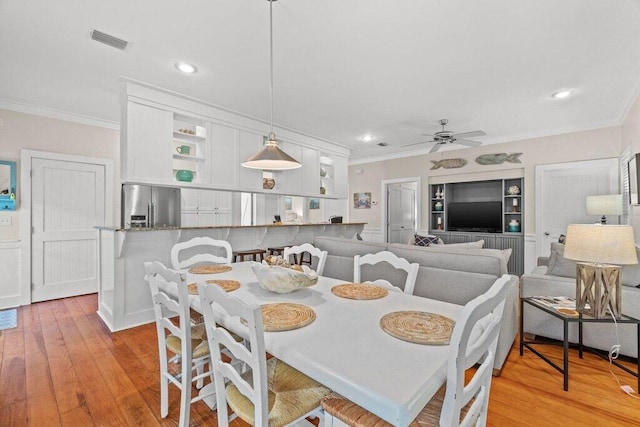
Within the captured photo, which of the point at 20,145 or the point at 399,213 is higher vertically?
the point at 20,145

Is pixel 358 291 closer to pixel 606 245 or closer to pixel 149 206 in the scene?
pixel 606 245

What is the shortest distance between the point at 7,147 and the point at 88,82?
1578mm

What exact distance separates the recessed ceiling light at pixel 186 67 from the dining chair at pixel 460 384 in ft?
10.3

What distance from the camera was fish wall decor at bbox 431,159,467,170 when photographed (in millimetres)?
6031

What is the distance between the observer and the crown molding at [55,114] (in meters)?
3.77

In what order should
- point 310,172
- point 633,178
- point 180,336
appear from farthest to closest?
point 310,172
point 633,178
point 180,336

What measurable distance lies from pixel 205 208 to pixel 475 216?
5.20 m

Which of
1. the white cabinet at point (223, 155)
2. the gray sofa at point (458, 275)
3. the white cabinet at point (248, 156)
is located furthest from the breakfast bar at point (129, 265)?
the gray sofa at point (458, 275)

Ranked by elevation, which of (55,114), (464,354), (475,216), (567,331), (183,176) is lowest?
(567,331)

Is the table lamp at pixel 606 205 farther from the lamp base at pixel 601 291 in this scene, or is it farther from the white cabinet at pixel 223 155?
the white cabinet at pixel 223 155

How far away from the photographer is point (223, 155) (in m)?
4.24

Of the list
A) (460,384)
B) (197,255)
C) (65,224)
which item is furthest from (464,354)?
(65,224)

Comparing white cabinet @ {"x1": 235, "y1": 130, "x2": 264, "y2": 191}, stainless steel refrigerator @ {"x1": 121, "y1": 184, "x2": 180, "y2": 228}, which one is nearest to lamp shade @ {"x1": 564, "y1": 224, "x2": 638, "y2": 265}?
white cabinet @ {"x1": 235, "y1": 130, "x2": 264, "y2": 191}

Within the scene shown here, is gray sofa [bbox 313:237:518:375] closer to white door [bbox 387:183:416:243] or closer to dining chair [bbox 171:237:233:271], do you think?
dining chair [bbox 171:237:233:271]
